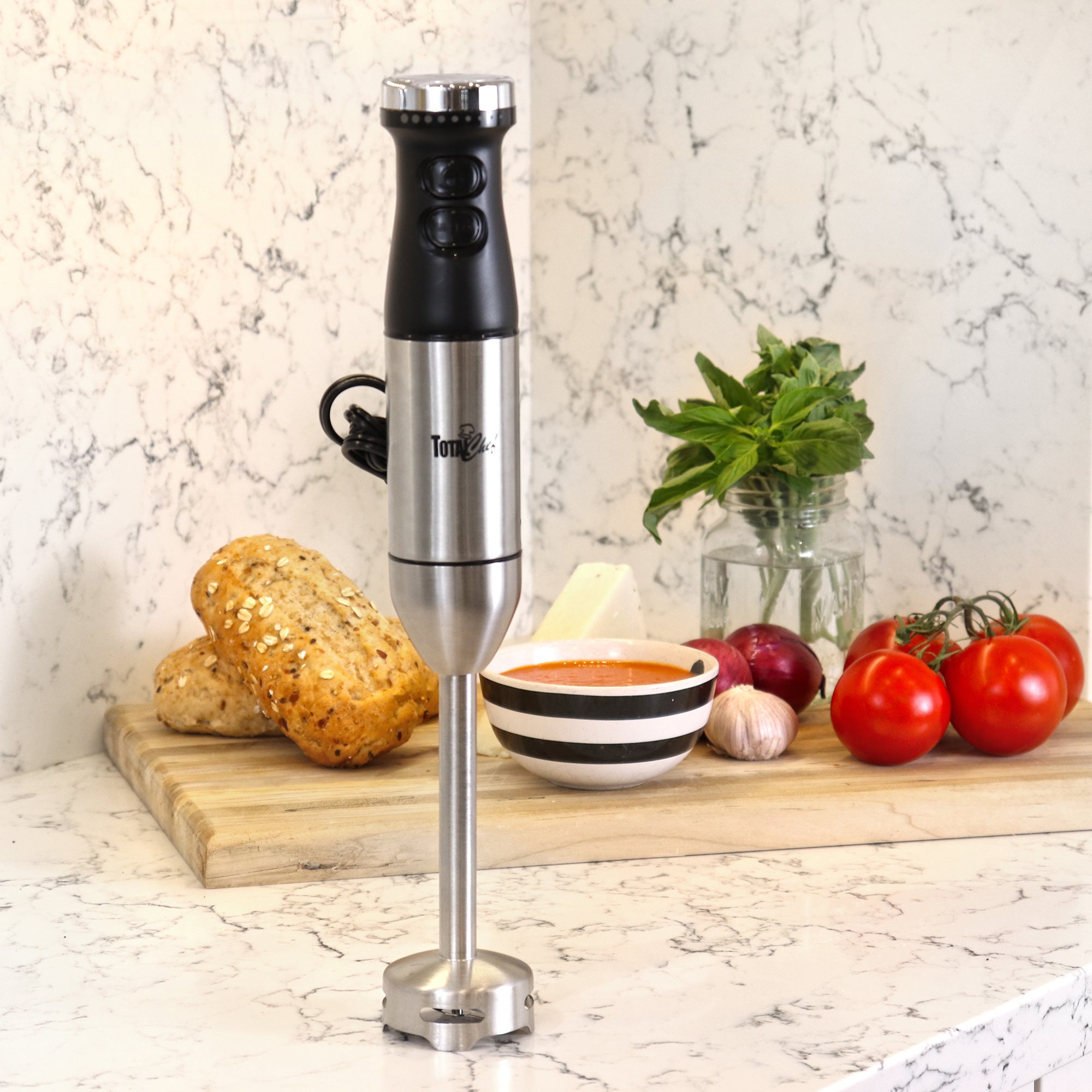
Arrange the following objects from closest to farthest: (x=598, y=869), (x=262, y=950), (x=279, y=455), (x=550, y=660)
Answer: (x=262, y=950) < (x=598, y=869) < (x=550, y=660) < (x=279, y=455)

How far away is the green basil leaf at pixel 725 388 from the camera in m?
1.35

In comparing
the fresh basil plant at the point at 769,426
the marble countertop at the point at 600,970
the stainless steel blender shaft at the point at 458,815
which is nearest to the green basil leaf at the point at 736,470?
the fresh basil plant at the point at 769,426

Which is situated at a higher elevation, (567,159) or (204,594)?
(567,159)

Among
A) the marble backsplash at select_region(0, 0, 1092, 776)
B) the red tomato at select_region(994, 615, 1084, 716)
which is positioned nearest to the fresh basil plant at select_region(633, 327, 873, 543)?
the marble backsplash at select_region(0, 0, 1092, 776)

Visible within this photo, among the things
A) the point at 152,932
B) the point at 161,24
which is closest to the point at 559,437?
the point at 161,24

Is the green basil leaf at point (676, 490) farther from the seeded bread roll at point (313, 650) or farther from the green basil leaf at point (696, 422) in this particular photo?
the seeded bread roll at point (313, 650)

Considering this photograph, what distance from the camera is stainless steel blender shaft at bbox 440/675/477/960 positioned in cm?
72

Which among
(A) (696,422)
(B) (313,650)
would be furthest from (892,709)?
(B) (313,650)

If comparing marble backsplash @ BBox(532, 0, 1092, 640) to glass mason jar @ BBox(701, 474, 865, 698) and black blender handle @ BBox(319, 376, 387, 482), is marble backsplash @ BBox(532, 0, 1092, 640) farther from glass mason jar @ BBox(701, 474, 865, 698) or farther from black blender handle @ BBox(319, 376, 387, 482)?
black blender handle @ BBox(319, 376, 387, 482)

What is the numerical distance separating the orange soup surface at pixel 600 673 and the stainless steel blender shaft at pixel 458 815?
0.37 m

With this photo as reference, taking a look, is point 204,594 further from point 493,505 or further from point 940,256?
point 940,256

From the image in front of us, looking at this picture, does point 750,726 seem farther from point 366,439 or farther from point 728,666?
point 366,439

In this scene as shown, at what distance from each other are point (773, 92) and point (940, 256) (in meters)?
0.24

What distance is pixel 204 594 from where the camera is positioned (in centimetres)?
121
